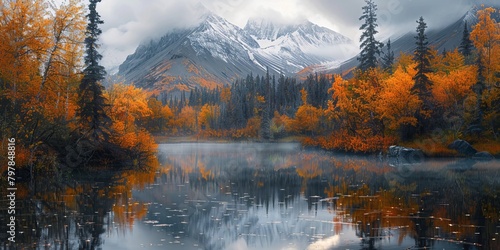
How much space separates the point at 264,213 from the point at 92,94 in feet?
88.7

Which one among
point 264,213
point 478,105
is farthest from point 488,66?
point 264,213

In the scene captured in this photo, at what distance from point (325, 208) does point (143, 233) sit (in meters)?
9.01

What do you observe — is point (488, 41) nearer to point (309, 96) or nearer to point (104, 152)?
point (104, 152)

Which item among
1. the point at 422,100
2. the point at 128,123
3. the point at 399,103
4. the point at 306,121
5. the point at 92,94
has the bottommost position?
the point at 128,123

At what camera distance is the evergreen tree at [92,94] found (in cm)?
4169

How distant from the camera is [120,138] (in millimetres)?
45125

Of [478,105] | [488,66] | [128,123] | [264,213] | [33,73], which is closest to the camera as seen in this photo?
[264,213]

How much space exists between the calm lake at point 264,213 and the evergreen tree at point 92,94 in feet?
23.4

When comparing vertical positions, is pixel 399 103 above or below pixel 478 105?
above

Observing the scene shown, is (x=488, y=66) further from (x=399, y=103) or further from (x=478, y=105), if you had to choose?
(x=399, y=103)

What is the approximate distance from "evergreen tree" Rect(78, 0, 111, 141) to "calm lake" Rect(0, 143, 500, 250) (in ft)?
23.4

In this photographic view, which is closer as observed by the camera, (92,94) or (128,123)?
(92,94)

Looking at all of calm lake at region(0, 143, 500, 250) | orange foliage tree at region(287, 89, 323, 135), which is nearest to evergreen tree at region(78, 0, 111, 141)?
calm lake at region(0, 143, 500, 250)

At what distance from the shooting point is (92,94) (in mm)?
43062
